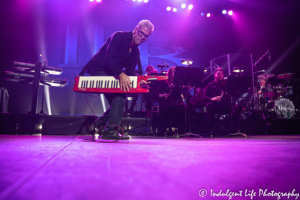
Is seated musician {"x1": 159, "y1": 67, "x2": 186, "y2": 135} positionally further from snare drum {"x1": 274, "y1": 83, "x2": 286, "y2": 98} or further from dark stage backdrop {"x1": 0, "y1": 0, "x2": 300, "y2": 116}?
snare drum {"x1": 274, "y1": 83, "x2": 286, "y2": 98}

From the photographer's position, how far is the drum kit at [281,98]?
624 centimetres

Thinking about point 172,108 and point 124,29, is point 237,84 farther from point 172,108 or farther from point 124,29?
point 124,29

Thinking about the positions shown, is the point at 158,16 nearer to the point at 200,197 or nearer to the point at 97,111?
the point at 97,111

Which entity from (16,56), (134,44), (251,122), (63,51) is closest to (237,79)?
(251,122)

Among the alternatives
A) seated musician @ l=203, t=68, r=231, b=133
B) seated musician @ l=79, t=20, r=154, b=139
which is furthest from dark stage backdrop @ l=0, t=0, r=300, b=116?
seated musician @ l=79, t=20, r=154, b=139

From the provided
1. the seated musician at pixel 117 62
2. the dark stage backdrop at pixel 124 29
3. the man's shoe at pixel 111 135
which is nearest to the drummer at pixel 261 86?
the dark stage backdrop at pixel 124 29

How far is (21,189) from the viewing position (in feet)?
1.51

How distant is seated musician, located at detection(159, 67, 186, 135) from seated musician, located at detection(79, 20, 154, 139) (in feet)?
5.11

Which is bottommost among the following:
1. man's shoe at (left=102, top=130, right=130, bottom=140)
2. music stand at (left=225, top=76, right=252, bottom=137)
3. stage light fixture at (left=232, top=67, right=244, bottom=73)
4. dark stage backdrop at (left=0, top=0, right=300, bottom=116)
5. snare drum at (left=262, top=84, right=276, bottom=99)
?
man's shoe at (left=102, top=130, right=130, bottom=140)

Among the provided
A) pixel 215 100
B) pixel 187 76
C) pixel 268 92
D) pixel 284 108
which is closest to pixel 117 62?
pixel 187 76

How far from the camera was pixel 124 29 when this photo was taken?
7.75m

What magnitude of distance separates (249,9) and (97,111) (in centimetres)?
707

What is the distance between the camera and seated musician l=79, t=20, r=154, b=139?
2269 mm

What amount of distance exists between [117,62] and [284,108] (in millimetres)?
6243
